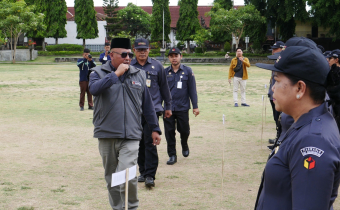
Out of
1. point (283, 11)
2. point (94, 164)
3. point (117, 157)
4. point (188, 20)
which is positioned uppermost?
point (188, 20)

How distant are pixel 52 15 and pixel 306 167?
6523 cm

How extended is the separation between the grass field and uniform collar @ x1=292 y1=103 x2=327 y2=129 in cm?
392

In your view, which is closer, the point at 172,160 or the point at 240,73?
the point at 172,160

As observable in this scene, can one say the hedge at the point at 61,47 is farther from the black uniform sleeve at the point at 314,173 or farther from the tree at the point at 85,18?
the black uniform sleeve at the point at 314,173

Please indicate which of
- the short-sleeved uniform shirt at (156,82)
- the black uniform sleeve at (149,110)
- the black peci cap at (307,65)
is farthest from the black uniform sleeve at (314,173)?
the short-sleeved uniform shirt at (156,82)

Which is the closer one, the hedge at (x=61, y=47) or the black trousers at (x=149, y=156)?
the black trousers at (x=149, y=156)

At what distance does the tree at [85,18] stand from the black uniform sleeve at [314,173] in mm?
64543

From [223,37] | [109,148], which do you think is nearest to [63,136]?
[109,148]

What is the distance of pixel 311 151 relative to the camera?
190 cm

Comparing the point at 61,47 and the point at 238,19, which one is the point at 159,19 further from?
the point at 238,19

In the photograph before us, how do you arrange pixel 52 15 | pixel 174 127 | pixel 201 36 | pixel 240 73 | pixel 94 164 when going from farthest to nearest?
pixel 52 15
pixel 201 36
pixel 240 73
pixel 174 127
pixel 94 164

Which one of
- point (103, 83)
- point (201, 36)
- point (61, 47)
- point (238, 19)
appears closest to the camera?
point (103, 83)

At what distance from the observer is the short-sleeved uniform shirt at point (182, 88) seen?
8344 millimetres

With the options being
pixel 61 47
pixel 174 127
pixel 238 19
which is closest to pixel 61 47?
pixel 61 47
